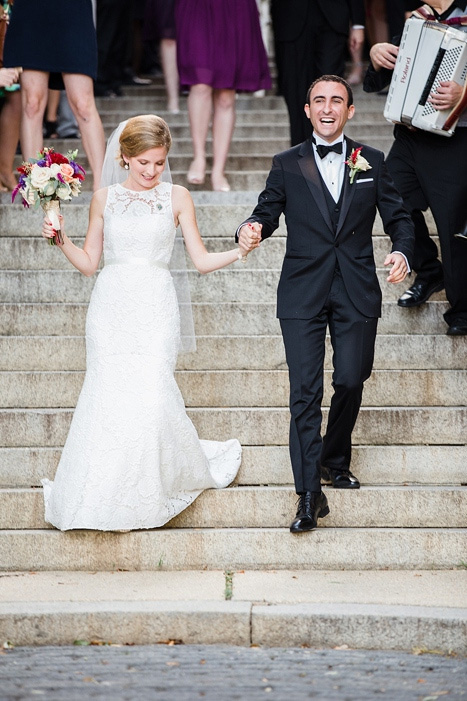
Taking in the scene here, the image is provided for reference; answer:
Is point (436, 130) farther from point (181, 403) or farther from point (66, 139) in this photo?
point (66, 139)

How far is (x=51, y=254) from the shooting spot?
27.7 ft

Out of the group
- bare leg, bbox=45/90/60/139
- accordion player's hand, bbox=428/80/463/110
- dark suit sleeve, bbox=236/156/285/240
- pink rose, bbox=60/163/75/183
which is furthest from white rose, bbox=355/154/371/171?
bare leg, bbox=45/90/60/139

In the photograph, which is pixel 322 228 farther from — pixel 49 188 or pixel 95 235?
pixel 49 188

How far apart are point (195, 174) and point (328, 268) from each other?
3427 mm

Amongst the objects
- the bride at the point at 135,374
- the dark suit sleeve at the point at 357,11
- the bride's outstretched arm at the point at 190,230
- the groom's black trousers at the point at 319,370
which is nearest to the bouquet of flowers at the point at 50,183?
the bride at the point at 135,374

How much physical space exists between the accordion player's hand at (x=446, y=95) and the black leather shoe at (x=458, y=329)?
50.9 inches

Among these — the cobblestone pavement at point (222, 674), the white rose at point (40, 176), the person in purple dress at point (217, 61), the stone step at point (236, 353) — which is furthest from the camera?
the person in purple dress at point (217, 61)

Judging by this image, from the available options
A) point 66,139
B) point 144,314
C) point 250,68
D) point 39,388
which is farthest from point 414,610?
point 66,139

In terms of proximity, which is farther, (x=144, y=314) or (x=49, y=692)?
(x=144, y=314)

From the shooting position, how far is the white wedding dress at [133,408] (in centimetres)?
628

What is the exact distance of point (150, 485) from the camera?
6301 millimetres

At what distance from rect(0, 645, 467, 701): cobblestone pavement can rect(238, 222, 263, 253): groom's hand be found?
75.5 inches

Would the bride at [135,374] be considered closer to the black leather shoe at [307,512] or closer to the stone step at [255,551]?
the stone step at [255,551]

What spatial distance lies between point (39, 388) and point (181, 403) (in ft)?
3.90
